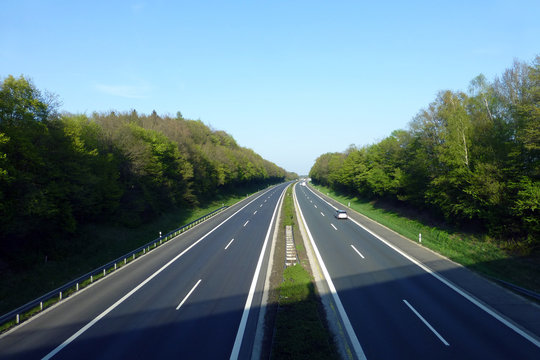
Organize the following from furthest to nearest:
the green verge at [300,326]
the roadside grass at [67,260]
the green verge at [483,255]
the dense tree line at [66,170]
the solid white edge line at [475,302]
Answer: the dense tree line at [66,170], the roadside grass at [67,260], the green verge at [483,255], the solid white edge line at [475,302], the green verge at [300,326]

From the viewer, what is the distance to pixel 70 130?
880 inches

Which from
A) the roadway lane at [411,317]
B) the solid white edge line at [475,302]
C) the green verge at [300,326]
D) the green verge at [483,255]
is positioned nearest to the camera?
the green verge at [300,326]

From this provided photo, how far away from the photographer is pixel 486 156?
21500 mm

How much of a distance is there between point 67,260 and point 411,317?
22336 millimetres

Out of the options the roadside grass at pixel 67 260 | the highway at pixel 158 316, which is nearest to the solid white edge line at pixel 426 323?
the highway at pixel 158 316

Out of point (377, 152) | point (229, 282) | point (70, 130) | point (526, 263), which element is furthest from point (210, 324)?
point (377, 152)

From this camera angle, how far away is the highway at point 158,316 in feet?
29.7

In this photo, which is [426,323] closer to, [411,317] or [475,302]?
[411,317]

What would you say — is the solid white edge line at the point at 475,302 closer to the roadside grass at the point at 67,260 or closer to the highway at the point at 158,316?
the highway at the point at 158,316

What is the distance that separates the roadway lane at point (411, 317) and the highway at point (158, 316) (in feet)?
14.2

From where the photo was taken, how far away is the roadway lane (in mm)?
8445

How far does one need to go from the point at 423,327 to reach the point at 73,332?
13260mm

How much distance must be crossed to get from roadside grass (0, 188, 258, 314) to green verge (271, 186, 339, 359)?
1334cm

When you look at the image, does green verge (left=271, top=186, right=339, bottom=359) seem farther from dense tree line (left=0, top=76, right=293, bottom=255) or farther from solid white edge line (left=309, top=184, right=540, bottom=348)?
dense tree line (left=0, top=76, right=293, bottom=255)
